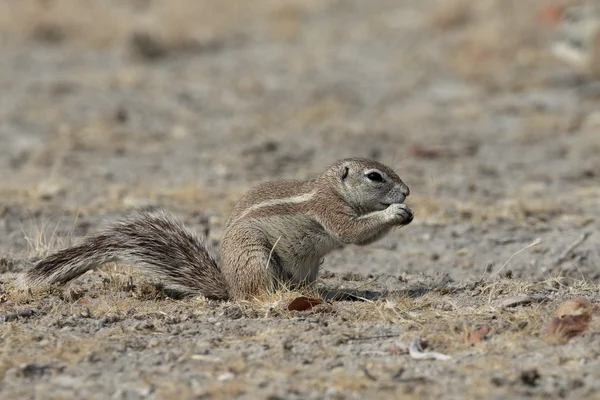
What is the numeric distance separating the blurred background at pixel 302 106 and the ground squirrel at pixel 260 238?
147 centimetres

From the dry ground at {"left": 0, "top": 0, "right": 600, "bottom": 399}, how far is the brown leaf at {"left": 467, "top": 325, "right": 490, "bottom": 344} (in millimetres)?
16

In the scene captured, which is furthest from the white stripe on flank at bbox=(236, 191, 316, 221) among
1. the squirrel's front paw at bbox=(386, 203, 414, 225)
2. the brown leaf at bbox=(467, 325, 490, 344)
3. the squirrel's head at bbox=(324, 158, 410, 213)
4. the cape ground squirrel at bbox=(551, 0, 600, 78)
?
the cape ground squirrel at bbox=(551, 0, 600, 78)

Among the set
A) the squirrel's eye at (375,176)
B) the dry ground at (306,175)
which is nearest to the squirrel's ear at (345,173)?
the squirrel's eye at (375,176)

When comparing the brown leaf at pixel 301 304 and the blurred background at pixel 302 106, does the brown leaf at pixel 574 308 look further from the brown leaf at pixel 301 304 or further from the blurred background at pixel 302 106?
the blurred background at pixel 302 106

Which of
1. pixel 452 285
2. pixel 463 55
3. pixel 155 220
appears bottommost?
pixel 452 285

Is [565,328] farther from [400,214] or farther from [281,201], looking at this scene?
[281,201]

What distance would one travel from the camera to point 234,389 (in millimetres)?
3914

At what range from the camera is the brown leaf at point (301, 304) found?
508 centimetres

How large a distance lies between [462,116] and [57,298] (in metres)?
8.10

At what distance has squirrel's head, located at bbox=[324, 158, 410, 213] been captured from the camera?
5766 mm

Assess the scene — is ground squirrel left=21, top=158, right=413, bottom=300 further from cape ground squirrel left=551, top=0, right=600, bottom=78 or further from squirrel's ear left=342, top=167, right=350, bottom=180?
cape ground squirrel left=551, top=0, right=600, bottom=78

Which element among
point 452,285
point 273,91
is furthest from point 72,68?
point 452,285

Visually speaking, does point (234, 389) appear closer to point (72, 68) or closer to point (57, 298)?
point (57, 298)

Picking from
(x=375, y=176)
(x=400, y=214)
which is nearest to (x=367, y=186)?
(x=375, y=176)
